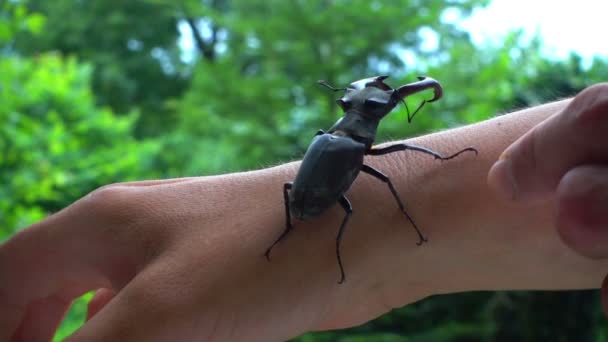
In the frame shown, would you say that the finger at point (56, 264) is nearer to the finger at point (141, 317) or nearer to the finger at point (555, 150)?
the finger at point (141, 317)

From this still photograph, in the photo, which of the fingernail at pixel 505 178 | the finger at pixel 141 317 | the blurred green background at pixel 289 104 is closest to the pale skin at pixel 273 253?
the finger at pixel 141 317

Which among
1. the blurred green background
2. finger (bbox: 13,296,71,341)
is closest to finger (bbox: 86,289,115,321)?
finger (bbox: 13,296,71,341)

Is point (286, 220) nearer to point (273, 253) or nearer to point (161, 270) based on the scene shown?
point (273, 253)

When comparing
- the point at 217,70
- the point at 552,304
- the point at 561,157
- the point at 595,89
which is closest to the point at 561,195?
the point at 561,157

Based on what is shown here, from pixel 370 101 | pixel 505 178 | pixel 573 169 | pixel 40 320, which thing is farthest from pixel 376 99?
pixel 40 320

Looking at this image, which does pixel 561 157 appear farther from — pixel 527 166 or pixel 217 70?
pixel 217 70

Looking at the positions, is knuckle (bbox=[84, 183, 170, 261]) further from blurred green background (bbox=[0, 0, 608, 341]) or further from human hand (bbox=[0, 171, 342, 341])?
blurred green background (bbox=[0, 0, 608, 341])
